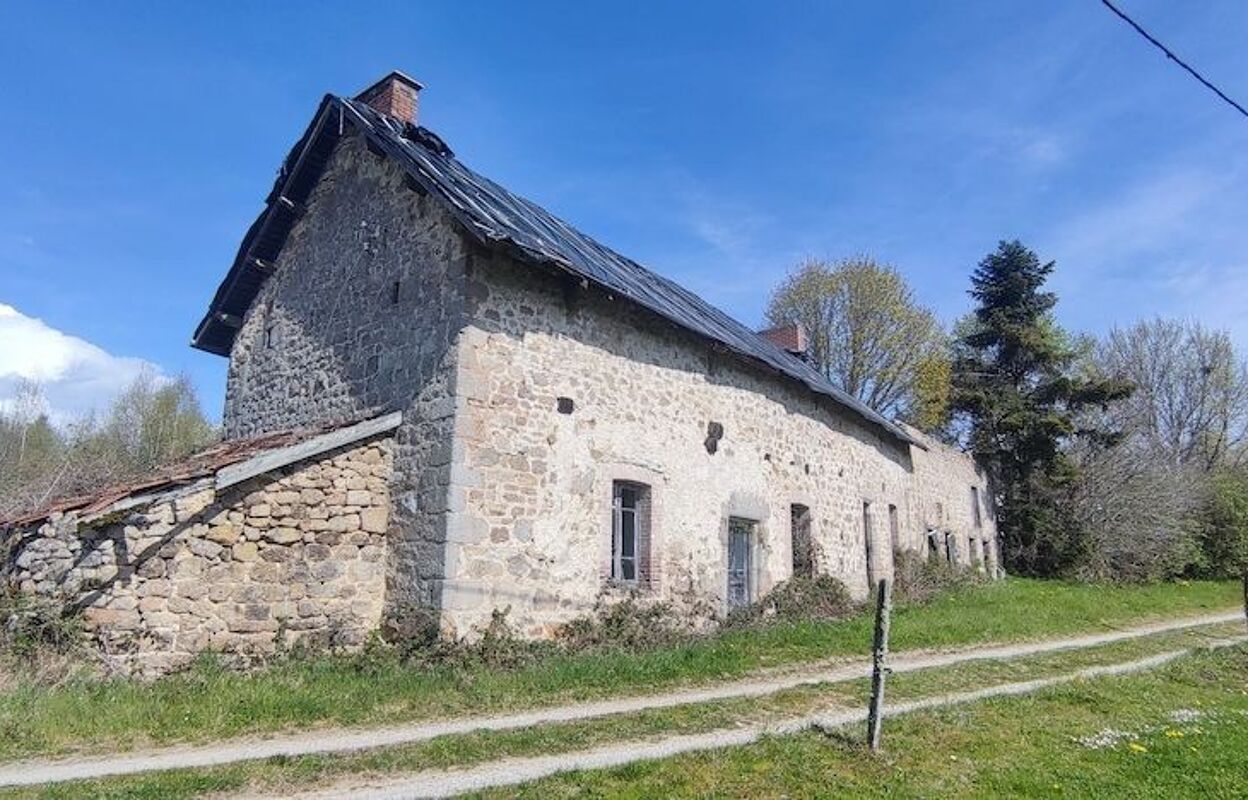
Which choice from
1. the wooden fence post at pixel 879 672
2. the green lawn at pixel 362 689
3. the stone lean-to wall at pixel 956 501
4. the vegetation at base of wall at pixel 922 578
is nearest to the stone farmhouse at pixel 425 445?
the green lawn at pixel 362 689

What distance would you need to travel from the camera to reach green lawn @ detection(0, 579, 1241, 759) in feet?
19.6

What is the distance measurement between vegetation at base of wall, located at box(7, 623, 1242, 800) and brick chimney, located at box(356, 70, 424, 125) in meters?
9.29

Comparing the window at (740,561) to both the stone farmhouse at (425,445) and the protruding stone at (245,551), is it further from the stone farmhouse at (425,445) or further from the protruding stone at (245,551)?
the protruding stone at (245,551)

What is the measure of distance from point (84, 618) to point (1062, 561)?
24499mm

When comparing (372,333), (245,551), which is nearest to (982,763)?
(245,551)

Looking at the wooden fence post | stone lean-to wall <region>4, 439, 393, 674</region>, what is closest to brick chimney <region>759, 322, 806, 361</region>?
stone lean-to wall <region>4, 439, 393, 674</region>

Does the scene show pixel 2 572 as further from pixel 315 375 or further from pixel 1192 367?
pixel 1192 367

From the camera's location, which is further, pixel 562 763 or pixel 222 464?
pixel 222 464

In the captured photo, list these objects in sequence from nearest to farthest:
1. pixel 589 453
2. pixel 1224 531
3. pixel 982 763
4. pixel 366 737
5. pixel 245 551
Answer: pixel 982 763
pixel 366 737
pixel 245 551
pixel 589 453
pixel 1224 531

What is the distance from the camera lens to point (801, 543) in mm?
14445

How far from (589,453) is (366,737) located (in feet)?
16.0

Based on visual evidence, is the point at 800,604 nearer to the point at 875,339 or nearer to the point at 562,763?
the point at 562,763

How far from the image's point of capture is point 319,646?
27.8 feet

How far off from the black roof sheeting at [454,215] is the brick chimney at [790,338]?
515 centimetres
